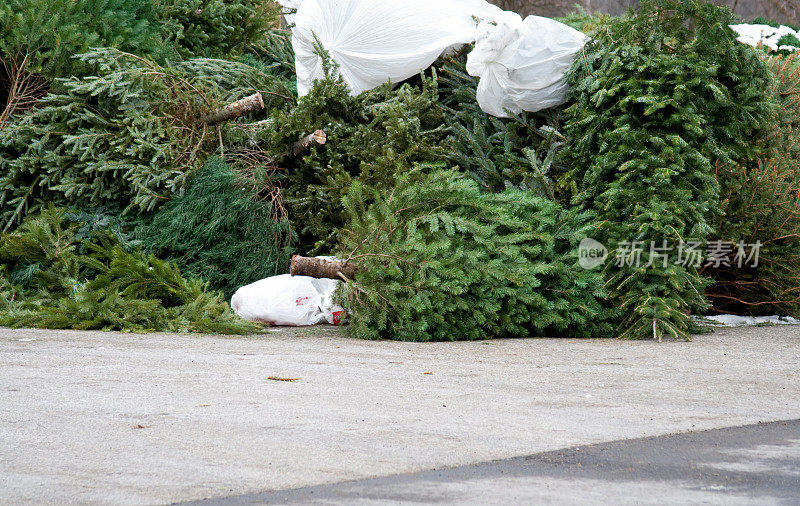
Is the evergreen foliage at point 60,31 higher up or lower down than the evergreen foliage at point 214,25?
lower down

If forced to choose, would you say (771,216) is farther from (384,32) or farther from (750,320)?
(384,32)

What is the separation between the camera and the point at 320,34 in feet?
28.4

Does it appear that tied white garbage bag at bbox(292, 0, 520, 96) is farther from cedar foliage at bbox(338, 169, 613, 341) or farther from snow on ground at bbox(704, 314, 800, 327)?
snow on ground at bbox(704, 314, 800, 327)

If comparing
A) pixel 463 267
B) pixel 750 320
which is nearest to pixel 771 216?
pixel 750 320

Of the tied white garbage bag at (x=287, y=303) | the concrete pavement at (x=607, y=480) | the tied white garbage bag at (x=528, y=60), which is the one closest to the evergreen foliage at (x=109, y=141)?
the tied white garbage bag at (x=287, y=303)

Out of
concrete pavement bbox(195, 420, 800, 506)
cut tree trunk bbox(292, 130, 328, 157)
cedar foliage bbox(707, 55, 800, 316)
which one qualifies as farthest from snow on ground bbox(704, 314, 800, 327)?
concrete pavement bbox(195, 420, 800, 506)

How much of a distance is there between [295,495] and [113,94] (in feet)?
20.9

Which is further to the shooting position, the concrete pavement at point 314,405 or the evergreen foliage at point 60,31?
the evergreen foliage at point 60,31

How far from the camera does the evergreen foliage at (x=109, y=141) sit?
7.88 m

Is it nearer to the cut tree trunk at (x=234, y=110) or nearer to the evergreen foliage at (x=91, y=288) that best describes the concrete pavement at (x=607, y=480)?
the evergreen foliage at (x=91, y=288)

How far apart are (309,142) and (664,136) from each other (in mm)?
3142

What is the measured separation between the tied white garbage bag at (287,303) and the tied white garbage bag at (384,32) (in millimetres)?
2418

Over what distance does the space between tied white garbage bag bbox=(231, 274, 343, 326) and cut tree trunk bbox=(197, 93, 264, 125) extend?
199cm

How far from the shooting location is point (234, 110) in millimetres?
8320
